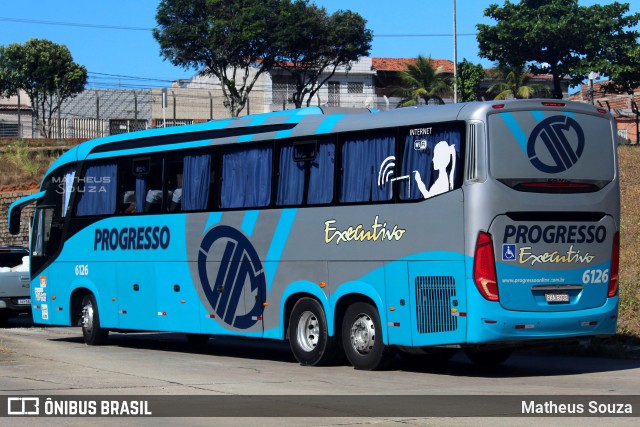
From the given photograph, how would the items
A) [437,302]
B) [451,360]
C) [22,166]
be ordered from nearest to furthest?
[437,302] → [451,360] → [22,166]

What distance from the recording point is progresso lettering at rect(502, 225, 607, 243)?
44.3 ft

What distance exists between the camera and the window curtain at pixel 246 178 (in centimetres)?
1653

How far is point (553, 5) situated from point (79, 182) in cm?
4449

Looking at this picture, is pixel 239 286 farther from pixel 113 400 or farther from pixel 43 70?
pixel 43 70

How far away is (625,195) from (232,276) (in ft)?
66.4

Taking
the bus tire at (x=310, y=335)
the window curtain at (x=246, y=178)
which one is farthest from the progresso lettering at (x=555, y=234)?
the window curtain at (x=246, y=178)

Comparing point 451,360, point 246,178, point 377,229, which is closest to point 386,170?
point 377,229

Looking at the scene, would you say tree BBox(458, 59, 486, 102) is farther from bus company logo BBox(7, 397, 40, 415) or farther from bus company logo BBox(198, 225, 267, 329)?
bus company logo BBox(7, 397, 40, 415)

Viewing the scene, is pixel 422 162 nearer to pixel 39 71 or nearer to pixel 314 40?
pixel 314 40

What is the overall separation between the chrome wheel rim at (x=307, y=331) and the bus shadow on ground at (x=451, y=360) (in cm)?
51

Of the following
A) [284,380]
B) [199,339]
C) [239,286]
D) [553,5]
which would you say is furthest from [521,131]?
[553,5]

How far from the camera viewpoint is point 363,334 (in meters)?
15.0

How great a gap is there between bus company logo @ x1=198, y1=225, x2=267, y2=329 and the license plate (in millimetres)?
4787

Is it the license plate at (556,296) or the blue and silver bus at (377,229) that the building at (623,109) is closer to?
the blue and silver bus at (377,229)
